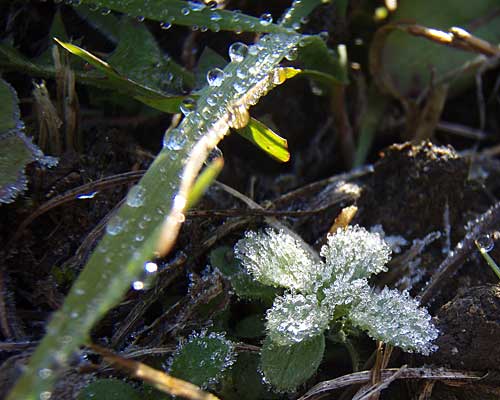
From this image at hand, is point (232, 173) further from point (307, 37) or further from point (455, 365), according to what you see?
point (455, 365)

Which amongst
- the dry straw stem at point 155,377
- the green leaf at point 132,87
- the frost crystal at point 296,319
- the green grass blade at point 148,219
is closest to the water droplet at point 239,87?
the green grass blade at point 148,219

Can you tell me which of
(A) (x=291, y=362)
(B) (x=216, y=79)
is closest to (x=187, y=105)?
(B) (x=216, y=79)

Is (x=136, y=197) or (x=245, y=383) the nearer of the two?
(x=136, y=197)

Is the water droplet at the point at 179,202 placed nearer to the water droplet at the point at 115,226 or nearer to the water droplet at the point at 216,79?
the water droplet at the point at 115,226

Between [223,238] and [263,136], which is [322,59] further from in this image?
[223,238]

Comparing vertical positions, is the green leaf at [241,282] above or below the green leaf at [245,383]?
above

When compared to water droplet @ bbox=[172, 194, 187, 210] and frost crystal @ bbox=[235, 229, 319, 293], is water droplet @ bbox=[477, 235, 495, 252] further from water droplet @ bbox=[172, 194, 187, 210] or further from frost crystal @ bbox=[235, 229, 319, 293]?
water droplet @ bbox=[172, 194, 187, 210]
